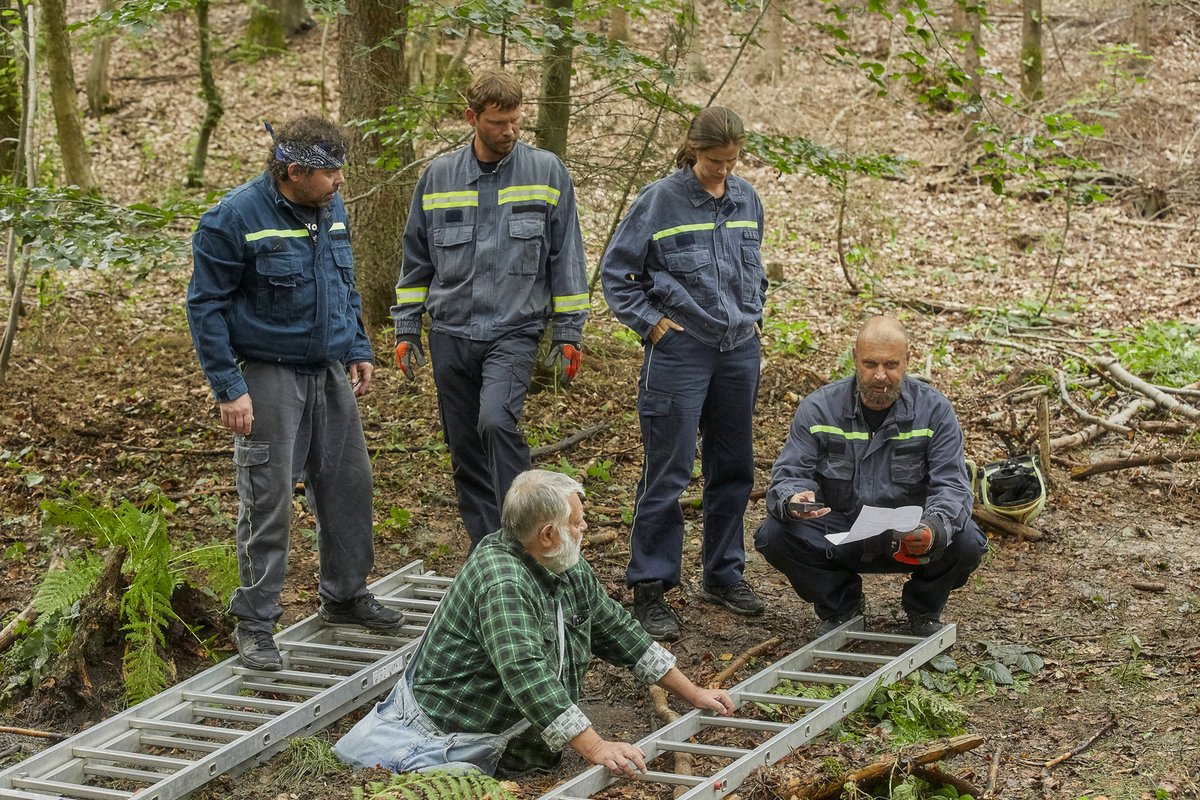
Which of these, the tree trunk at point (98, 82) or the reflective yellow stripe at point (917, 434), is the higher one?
the tree trunk at point (98, 82)

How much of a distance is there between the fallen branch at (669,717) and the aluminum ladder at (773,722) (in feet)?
0.12

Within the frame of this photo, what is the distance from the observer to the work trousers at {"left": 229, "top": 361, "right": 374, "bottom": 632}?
5.06 m

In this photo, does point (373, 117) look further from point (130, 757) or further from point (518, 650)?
point (518, 650)

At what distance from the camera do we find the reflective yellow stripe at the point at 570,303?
225 inches

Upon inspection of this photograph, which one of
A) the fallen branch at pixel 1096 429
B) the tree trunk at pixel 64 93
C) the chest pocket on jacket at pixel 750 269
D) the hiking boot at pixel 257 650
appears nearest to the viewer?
the hiking boot at pixel 257 650

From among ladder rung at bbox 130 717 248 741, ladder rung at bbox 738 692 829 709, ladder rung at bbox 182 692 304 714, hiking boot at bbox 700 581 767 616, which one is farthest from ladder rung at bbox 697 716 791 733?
ladder rung at bbox 130 717 248 741

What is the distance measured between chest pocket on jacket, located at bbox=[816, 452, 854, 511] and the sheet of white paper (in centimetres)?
34

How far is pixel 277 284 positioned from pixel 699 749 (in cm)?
257

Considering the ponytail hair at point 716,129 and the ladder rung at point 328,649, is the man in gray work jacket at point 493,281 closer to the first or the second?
the ponytail hair at point 716,129

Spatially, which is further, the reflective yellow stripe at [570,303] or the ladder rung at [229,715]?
the reflective yellow stripe at [570,303]

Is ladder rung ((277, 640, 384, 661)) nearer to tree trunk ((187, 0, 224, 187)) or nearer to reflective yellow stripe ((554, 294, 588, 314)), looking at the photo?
reflective yellow stripe ((554, 294, 588, 314))

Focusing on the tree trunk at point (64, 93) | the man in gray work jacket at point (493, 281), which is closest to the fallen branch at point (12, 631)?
the man in gray work jacket at point (493, 281)

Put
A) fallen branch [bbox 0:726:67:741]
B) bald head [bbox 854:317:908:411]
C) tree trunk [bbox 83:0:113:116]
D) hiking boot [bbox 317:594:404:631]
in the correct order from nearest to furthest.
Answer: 1. fallen branch [bbox 0:726:67:741]
2. bald head [bbox 854:317:908:411]
3. hiking boot [bbox 317:594:404:631]
4. tree trunk [bbox 83:0:113:116]

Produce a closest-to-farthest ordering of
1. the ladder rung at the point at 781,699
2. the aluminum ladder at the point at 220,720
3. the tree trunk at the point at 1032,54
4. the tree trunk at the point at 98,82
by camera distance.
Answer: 1. the aluminum ladder at the point at 220,720
2. the ladder rung at the point at 781,699
3. the tree trunk at the point at 1032,54
4. the tree trunk at the point at 98,82
